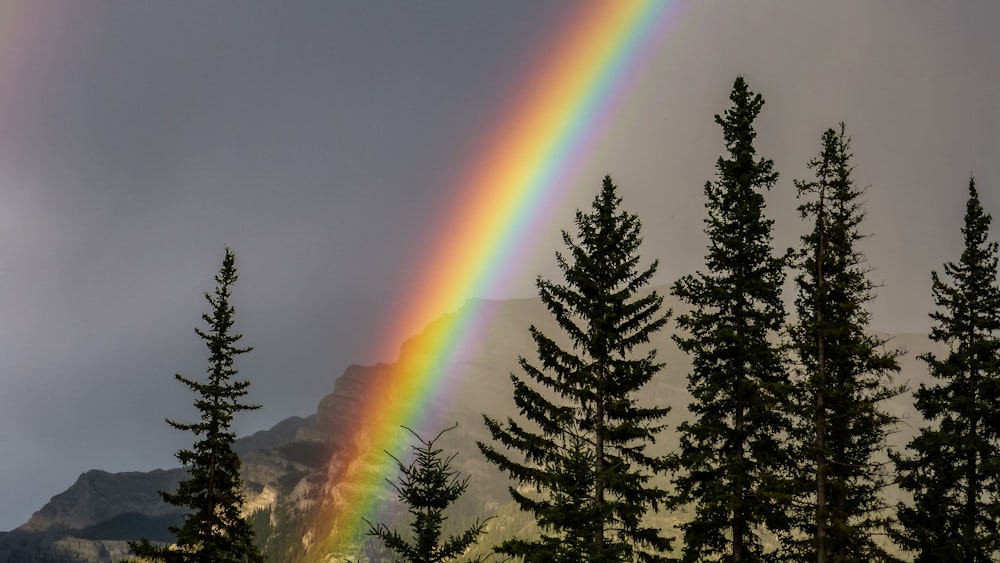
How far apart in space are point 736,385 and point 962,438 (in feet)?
39.3

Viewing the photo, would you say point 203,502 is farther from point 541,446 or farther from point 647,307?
point 647,307

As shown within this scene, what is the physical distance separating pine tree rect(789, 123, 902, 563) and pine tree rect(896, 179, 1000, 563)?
440cm

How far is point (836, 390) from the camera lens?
2489 centimetres

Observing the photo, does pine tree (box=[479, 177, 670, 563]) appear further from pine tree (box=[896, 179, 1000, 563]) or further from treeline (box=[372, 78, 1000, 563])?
pine tree (box=[896, 179, 1000, 563])

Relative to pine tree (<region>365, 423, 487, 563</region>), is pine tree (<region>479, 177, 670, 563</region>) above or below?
above

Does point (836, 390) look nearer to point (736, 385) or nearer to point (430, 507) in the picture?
point (736, 385)

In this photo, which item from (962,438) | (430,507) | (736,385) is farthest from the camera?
(962,438)

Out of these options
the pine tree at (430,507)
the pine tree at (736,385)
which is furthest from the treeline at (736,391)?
the pine tree at (430,507)

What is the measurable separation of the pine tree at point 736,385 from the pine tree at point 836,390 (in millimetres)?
1130

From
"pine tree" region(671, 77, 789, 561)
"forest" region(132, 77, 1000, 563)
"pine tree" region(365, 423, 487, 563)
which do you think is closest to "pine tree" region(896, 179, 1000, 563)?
"forest" region(132, 77, 1000, 563)

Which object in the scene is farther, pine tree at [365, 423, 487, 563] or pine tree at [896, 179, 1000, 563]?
pine tree at [896, 179, 1000, 563]

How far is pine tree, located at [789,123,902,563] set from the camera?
2441 centimetres

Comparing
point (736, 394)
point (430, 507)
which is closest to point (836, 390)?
point (736, 394)

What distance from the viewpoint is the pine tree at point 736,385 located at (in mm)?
23938
